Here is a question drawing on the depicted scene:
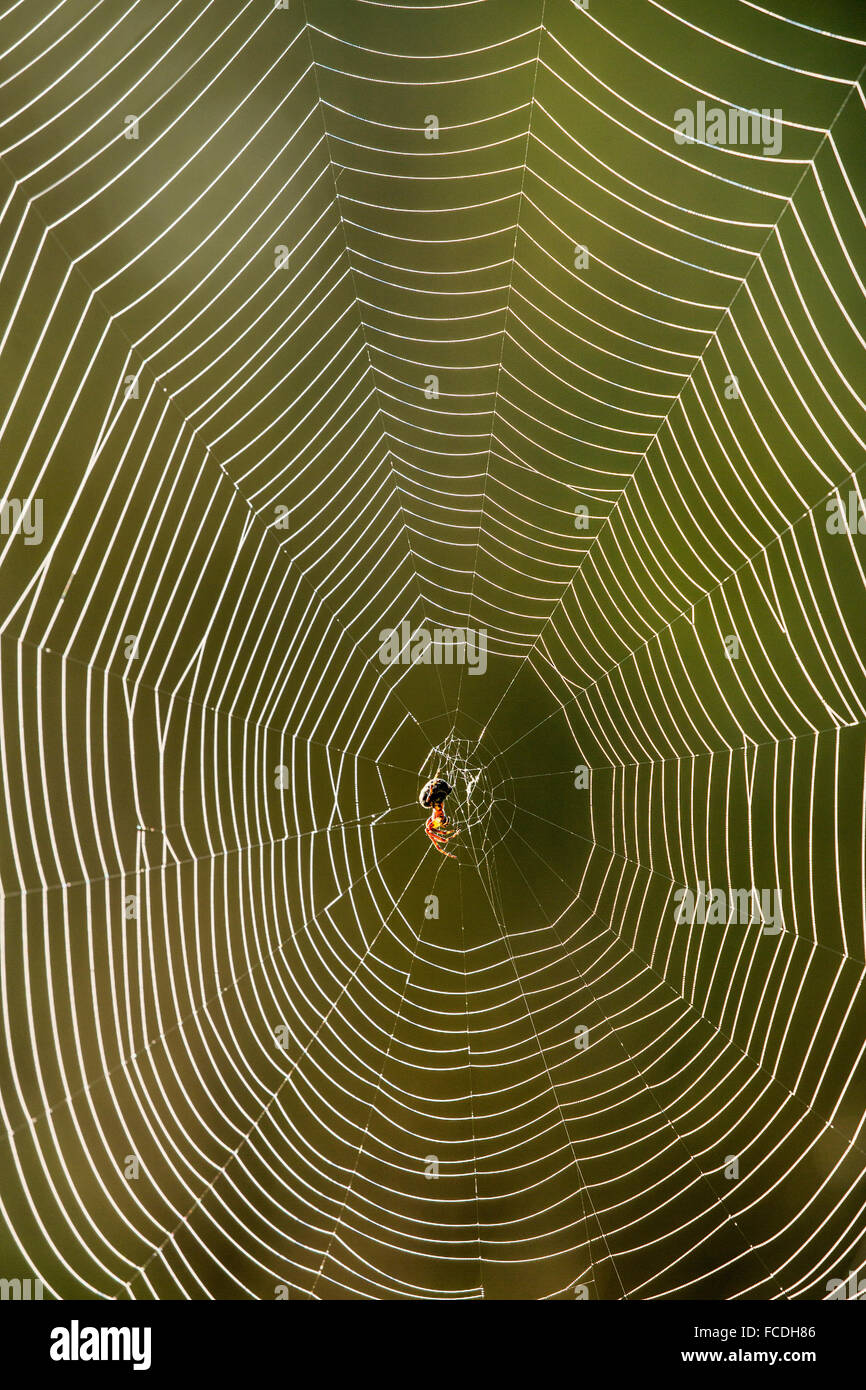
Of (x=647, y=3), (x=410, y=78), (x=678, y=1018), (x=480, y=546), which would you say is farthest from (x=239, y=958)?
(x=647, y=3)

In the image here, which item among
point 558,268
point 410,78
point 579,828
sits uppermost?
point 410,78

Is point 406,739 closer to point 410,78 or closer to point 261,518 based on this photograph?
point 261,518

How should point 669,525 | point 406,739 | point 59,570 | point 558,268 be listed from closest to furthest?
point 59,570
point 558,268
point 669,525
point 406,739

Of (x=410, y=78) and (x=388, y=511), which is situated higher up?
(x=410, y=78)

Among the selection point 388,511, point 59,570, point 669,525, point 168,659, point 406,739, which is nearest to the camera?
point 59,570

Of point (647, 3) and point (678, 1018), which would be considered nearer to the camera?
point (647, 3)

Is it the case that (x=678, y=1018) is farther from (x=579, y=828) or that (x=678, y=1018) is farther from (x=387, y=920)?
(x=387, y=920)

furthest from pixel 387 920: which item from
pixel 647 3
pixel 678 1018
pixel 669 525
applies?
pixel 647 3
